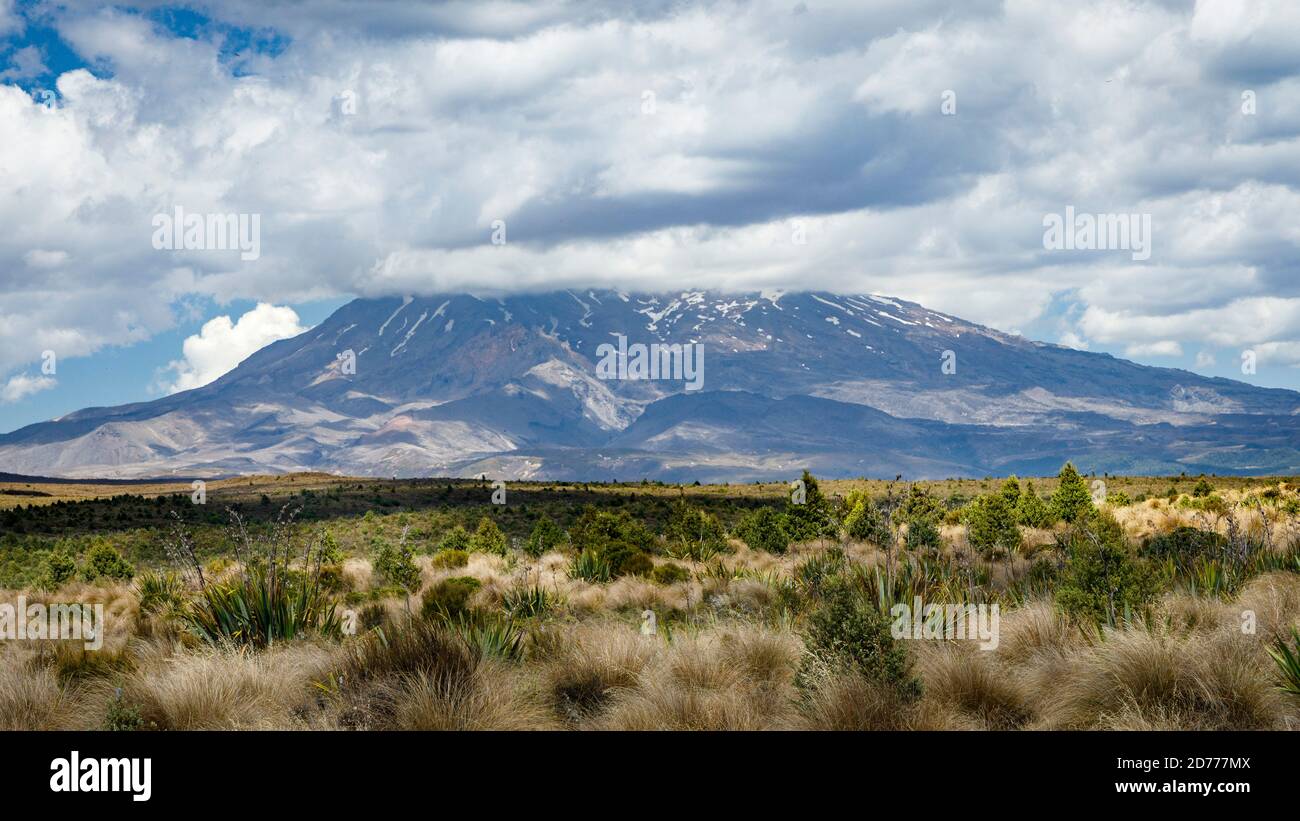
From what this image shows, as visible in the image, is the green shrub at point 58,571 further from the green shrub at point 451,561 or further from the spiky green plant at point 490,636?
the spiky green plant at point 490,636

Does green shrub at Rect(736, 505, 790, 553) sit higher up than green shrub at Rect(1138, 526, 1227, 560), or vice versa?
green shrub at Rect(1138, 526, 1227, 560)

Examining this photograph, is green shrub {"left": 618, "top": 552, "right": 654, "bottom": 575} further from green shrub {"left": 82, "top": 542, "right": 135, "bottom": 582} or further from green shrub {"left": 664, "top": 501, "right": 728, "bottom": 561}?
green shrub {"left": 82, "top": 542, "right": 135, "bottom": 582}

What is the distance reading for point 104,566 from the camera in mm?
27781

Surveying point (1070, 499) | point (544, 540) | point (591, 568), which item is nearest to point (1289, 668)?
point (591, 568)

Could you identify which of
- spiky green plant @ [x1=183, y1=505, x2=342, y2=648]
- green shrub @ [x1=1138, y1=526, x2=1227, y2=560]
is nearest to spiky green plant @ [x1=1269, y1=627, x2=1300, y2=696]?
green shrub @ [x1=1138, y1=526, x2=1227, y2=560]

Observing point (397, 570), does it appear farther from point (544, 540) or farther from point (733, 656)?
point (733, 656)

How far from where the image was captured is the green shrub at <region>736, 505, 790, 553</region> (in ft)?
90.9

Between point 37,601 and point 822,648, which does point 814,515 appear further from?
point 822,648

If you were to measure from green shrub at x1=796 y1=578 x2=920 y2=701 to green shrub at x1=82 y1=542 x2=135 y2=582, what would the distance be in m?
24.9

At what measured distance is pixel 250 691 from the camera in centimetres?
802
